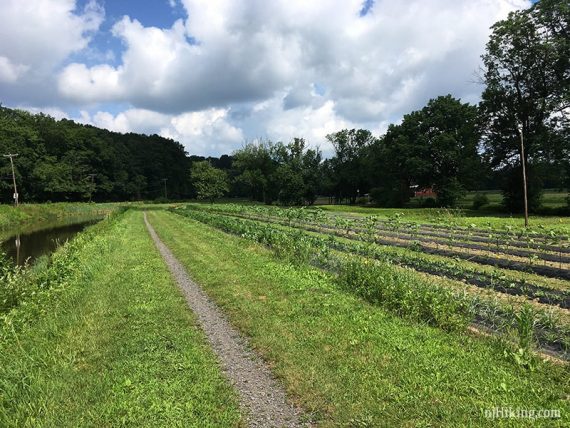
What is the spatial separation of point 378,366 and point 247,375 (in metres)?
1.75

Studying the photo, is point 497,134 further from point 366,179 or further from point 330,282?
point 330,282

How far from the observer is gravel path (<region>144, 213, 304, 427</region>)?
4258 millimetres

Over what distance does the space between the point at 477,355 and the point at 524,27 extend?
44379 millimetres

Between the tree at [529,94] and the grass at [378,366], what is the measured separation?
125ft

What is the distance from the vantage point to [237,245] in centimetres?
1680

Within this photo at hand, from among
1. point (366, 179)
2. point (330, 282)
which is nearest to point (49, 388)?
point (330, 282)

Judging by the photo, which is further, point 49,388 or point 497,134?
Answer: point 497,134

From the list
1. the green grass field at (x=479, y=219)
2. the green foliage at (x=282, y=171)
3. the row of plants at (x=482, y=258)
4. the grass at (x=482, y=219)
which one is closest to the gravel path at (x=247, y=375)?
the row of plants at (x=482, y=258)

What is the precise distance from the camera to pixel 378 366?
205 inches

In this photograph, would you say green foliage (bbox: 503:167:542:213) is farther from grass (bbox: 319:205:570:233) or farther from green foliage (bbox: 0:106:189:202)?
green foliage (bbox: 0:106:189:202)

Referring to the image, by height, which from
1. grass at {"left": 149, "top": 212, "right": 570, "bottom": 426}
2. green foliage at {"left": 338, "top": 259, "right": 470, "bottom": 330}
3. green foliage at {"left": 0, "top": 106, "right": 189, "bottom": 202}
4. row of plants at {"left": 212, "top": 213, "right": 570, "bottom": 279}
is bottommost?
row of plants at {"left": 212, "top": 213, "right": 570, "bottom": 279}

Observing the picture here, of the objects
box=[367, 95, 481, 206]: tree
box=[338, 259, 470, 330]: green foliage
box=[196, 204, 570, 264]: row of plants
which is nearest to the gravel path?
box=[338, 259, 470, 330]: green foliage

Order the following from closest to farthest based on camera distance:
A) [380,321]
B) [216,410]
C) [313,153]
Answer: [216,410] < [380,321] < [313,153]

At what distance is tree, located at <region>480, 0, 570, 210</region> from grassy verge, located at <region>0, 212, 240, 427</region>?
40390mm
